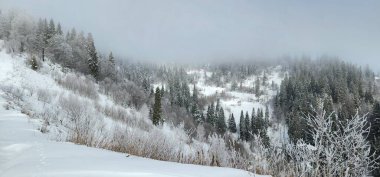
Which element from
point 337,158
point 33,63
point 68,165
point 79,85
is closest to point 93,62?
point 79,85

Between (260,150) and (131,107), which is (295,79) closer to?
(131,107)

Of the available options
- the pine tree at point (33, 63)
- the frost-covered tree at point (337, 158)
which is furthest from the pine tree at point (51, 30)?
the frost-covered tree at point (337, 158)

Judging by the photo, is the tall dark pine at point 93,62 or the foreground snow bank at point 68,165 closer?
the foreground snow bank at point 68,165

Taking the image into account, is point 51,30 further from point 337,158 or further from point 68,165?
point 337,158

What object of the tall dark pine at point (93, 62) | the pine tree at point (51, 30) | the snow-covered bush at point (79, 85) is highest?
the pine tree at point (51, 30)

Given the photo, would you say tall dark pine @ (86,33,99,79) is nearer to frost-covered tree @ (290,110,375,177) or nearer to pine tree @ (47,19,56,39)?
pine tree @ (47,19,56,39)

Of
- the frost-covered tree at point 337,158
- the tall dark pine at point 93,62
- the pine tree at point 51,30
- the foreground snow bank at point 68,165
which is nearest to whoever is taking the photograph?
the foreground snow bank at point 68,165

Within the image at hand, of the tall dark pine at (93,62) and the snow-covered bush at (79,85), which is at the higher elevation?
the tall dark pine at (93,62)

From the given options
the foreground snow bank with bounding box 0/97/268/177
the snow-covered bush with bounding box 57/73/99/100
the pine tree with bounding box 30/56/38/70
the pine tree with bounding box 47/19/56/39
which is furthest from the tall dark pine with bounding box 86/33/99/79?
the foreground snow bank with bounding box 0/97/268/177

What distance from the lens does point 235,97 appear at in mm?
178875

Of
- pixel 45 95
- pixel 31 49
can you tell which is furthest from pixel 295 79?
pixel 45 95

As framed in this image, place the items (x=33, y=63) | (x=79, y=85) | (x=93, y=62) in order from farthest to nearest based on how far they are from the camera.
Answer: (x=93, y=62)
(x=79, y=85)
(x=33, y=63)

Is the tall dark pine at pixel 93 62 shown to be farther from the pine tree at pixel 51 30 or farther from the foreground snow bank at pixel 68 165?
the foreground snow bank at pixel 68 165

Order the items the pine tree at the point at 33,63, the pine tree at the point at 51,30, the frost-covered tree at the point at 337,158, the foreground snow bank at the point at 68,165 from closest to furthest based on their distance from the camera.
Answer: the foreground snow bank at the point at 68,165 < the frost-covered tree at the point at 337,158 < the pine tree at the point at 33,63 < the pine tree at the point at 51,30
